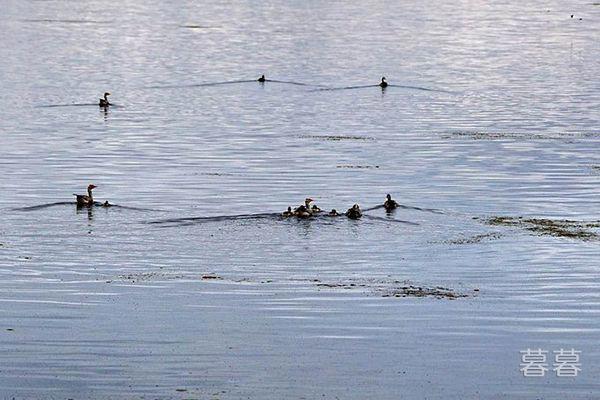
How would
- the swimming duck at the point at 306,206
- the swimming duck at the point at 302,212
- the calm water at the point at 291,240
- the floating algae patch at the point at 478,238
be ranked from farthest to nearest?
the swimming duck at the point at 306,206, the swimming duck at the point at 302,212, the floating algae patch at the point at 478,238, the calm water at the point at 291,240

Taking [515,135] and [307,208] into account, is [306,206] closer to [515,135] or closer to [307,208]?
[307,208]

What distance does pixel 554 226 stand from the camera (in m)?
47.5

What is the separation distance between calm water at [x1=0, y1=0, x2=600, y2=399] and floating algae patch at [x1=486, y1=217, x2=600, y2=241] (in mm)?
863

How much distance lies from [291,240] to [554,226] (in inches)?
347

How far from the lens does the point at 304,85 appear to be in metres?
106

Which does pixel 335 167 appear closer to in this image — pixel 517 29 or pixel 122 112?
pixel 122 112

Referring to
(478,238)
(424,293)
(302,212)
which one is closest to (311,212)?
(302,212)

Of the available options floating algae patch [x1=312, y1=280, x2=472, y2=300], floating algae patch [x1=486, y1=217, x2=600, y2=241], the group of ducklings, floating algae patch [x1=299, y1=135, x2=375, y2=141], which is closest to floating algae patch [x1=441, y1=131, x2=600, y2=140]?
floating algae patch [x1=299, y1=135, x2=375, y2=141]

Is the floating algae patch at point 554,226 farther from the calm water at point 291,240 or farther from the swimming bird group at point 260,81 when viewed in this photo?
the swimming bird group at point 260,81

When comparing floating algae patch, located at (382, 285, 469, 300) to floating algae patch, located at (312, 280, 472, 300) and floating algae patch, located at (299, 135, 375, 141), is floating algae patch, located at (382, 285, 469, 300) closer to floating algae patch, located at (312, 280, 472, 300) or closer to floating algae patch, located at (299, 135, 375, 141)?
floating algae patch, located at (312, 280, 472, 300)

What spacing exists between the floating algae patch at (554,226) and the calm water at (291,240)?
0.86 m

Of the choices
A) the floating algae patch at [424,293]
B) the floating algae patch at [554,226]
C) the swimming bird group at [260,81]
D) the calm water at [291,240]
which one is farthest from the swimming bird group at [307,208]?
the swimming bird group at [260,81]

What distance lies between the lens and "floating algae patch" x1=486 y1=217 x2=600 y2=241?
1812 inches

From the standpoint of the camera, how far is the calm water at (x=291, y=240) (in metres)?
31.0
